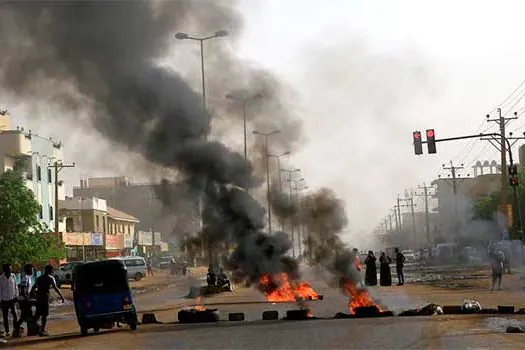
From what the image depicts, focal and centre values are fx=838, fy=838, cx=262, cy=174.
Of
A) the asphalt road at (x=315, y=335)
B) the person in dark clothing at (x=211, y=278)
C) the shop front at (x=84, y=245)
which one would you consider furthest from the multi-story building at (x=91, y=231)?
the asphalt road at (x=315, y=335)

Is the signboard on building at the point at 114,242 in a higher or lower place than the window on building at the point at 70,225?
lower

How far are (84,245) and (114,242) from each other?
10.6 m

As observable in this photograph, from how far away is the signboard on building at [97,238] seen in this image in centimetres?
7944

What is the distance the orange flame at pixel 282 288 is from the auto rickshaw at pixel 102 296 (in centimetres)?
594

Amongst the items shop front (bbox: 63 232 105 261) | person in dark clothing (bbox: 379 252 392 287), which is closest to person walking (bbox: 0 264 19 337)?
person in dark clothing (bbox: 379 252 392 287)

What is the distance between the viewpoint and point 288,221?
28484 mm

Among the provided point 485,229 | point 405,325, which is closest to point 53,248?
point 405,325

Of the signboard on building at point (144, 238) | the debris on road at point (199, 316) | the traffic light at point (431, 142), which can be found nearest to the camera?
the debris on road at point (199, 316)

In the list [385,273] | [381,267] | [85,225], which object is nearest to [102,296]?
[381,267]

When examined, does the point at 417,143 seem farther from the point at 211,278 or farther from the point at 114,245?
the point at 114,245

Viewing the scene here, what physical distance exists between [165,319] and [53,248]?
107ft

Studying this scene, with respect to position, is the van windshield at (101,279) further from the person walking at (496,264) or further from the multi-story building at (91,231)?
the multi-story building at (91,231)

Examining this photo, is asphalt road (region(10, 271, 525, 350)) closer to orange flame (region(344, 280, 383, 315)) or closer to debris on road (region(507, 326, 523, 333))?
debris on road (region(507, 326, 523, 333))

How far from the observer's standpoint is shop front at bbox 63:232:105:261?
75.4m
